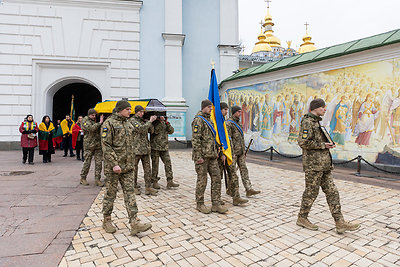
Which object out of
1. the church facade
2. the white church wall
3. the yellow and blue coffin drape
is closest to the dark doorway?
the church facade

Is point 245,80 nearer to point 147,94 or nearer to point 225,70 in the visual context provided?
point 225,70

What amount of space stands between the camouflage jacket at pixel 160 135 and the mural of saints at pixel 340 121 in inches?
233

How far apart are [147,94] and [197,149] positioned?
38.0 ft

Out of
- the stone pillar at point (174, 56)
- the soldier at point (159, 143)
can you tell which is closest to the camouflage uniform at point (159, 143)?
the soldier at point (159, 143)

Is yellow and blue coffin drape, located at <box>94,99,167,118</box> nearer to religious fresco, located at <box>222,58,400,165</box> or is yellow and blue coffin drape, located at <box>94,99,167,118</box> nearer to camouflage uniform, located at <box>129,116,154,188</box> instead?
camouflage uniform, located at <box>129,116,154,188</box>

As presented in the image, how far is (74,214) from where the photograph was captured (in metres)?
4.28

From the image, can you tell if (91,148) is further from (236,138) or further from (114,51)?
(114,51)

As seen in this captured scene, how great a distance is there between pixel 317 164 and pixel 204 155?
1.74m

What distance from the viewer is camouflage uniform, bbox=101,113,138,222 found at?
3.48 meters

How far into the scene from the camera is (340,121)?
862 centimetres

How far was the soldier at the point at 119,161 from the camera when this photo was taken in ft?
11.4

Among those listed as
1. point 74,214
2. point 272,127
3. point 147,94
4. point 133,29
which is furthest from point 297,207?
point 133,29

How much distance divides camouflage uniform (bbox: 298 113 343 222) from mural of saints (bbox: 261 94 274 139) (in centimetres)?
777

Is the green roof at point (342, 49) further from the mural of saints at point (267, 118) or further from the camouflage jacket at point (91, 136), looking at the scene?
the camouflage jacket at point (91, 136)
